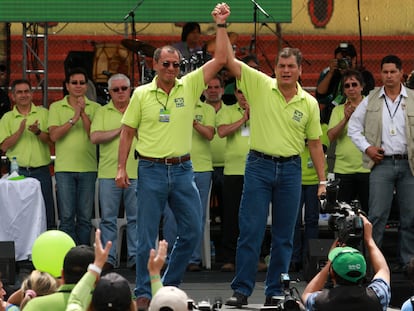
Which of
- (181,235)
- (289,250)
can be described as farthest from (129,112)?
(289,250)

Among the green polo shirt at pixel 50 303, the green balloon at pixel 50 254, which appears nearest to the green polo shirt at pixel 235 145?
the green balloon at pixel 50 254

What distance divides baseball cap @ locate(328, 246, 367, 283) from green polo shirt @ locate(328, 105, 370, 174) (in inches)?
231

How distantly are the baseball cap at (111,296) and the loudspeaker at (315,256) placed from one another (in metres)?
4.88

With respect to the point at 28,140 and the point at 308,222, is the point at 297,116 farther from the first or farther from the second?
the point at 28,140

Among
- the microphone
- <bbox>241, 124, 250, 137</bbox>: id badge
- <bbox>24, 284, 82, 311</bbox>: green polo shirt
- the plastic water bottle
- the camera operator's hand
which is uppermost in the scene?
the microphone

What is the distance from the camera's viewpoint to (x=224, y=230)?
551 inches

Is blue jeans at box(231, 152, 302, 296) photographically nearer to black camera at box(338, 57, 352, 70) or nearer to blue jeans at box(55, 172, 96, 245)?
blue jeans at box(55, 172, 96, 245)

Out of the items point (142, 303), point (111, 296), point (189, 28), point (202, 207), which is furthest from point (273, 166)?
point (189, 28)

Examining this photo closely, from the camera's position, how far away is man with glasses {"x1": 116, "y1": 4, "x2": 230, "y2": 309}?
11.0 meters

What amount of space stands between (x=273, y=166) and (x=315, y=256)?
4.73 feet

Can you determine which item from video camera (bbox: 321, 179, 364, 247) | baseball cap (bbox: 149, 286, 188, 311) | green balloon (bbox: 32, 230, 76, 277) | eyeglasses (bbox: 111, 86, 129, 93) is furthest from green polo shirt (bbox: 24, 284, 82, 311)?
eyeglasses (bbox: 111, 86, 129, 93)

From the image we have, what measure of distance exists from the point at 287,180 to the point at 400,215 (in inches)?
107

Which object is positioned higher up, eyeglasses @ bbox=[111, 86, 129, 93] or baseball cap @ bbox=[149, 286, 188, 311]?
eyeglasses @ bbox=[111, 86, 129, 93]

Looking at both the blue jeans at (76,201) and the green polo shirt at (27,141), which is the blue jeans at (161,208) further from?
the green polo shirt at (27,141)
